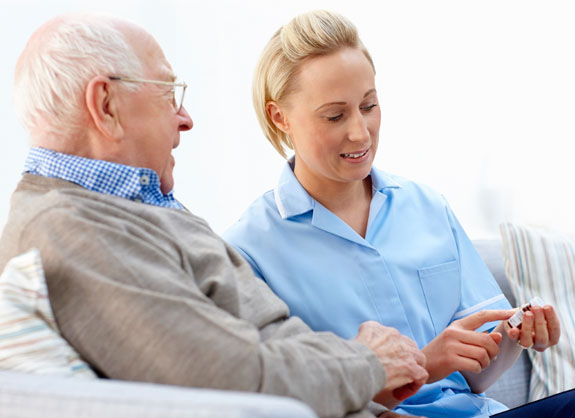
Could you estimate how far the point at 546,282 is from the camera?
215 cm

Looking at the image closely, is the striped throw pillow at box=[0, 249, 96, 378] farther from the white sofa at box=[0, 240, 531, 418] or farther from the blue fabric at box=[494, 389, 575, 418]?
the blue fabric at box=[494, 389, 575, 418]

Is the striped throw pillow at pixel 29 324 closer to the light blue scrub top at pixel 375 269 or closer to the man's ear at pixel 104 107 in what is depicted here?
the man's ear at pixel 104 107

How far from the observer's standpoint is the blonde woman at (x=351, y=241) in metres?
1.56

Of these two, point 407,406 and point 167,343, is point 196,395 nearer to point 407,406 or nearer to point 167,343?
point 167,343

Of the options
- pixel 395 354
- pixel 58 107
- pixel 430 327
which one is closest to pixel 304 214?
pixel 430 327

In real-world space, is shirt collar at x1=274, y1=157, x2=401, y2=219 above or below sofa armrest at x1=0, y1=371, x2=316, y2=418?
above

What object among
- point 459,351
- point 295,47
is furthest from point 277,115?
point 459,351

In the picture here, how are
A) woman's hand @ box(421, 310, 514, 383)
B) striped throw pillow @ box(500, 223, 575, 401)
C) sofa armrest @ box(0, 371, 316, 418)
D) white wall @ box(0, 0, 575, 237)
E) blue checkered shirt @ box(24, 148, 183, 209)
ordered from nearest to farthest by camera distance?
1. sofa armrest @ box(0, 371, 316, 418)
2. blue checkered shirt @ box(24, 148, 183, 209)
3. woman's hand @ box(421, 310, 514, 383)
4. striped throw pillow @ box(500, 223, 575, 401)
5. white wall @ box(0, 0, 575, 237)

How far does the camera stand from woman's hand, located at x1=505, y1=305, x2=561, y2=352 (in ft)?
5.02

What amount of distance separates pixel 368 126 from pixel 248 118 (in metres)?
1.40

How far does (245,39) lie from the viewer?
290 centimetres

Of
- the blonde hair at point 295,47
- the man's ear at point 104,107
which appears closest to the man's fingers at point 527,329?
the blonde hair at point 295,47

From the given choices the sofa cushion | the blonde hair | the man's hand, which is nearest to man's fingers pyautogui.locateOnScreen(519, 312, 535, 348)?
the man's hand

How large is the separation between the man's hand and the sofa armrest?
358 mm
